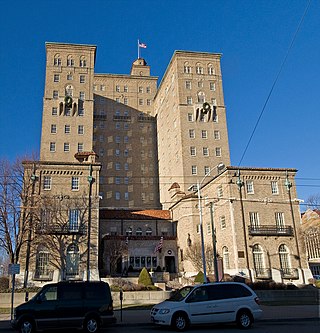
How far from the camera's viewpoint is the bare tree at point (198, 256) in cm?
4156

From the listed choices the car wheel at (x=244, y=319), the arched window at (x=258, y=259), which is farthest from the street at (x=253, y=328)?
the arched window at (x=258, y=259)

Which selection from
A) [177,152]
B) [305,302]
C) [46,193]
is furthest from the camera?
[177,152]

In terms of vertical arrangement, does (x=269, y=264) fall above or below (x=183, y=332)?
above

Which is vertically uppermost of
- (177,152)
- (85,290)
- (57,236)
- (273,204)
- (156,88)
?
(156,88)

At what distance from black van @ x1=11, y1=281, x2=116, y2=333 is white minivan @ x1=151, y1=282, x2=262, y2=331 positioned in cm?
240

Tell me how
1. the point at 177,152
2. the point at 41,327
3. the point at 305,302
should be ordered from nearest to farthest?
the point at 41,327 < the point at 305,302 < the point at 177,152

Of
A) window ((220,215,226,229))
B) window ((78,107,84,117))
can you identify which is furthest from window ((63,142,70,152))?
window ((220,215,226,229))

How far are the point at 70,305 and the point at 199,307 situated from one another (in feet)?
17.5

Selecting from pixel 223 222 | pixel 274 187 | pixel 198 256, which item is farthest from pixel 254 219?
pixel 198 256

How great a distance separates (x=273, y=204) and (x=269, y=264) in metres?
6.80

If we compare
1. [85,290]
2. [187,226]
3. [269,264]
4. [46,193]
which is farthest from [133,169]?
[85,290]

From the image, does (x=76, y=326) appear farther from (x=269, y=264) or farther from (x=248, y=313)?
(x=269, y=264)

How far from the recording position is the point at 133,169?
266 ft

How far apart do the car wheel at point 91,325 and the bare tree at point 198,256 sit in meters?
27.9
